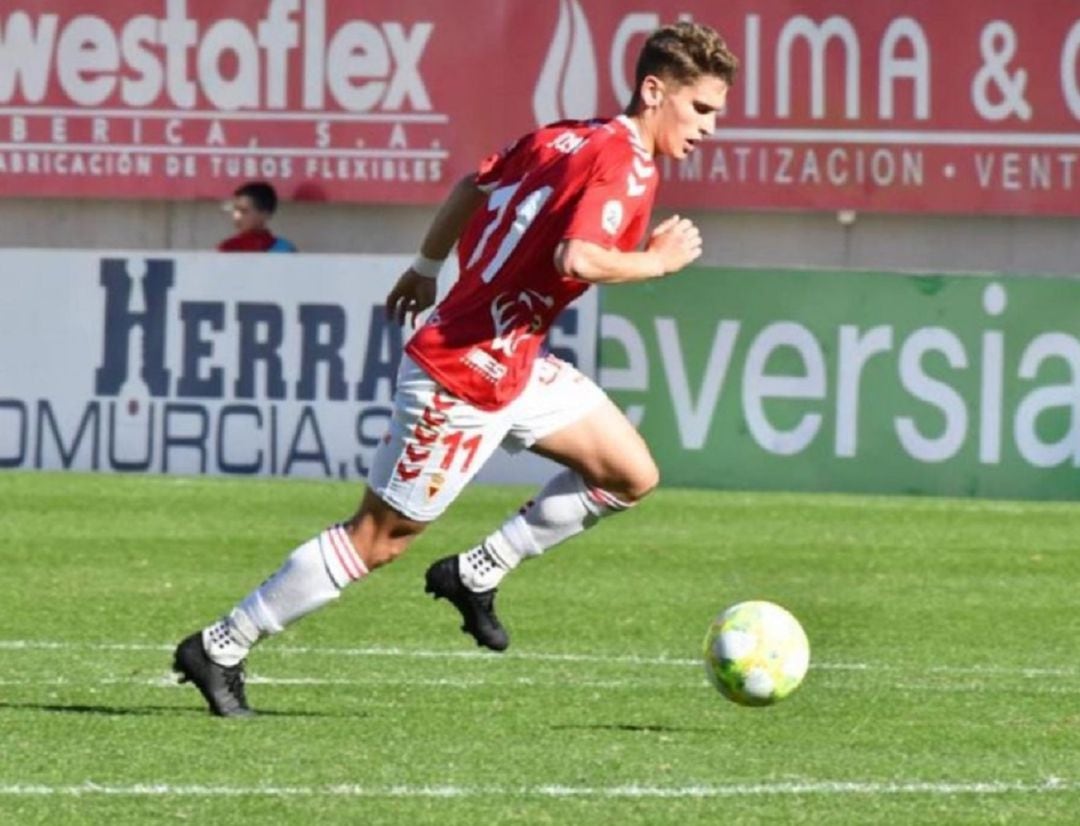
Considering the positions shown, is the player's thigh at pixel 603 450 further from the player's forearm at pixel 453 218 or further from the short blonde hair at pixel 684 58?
the short blonde hair at pixel 684 58

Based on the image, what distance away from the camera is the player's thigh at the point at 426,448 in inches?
347

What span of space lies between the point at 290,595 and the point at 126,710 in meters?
0.70

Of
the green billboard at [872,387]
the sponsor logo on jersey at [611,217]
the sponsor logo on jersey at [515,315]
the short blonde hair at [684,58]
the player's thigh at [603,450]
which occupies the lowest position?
the green billboard at [872,387]

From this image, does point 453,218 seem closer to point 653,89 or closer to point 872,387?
point 653,89

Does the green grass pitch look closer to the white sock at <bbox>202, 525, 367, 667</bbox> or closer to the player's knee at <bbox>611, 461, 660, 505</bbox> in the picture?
the white sock at <bbox>202, 525, 367, 667</bbox>

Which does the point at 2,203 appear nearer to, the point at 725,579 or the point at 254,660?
the point at 725,579

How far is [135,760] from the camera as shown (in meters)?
7.96

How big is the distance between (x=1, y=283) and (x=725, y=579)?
729 centimetres

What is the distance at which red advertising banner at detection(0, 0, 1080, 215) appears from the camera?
873 inches

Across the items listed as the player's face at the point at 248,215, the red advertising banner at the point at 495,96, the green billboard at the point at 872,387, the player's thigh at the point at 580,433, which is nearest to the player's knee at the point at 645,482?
the player's thigh at the point at 580,433

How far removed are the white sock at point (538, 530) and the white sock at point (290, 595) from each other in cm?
94

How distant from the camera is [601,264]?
27.6 feet

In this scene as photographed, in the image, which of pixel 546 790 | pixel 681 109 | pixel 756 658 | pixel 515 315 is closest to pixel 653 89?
pixel 681 109

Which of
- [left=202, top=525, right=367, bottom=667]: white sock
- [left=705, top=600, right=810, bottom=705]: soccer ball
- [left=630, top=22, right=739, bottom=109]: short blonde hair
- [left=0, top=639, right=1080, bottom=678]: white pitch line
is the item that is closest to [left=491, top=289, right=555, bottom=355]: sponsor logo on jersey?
[left=630, top=22, right=739, bottom=109]: short blonde hair
